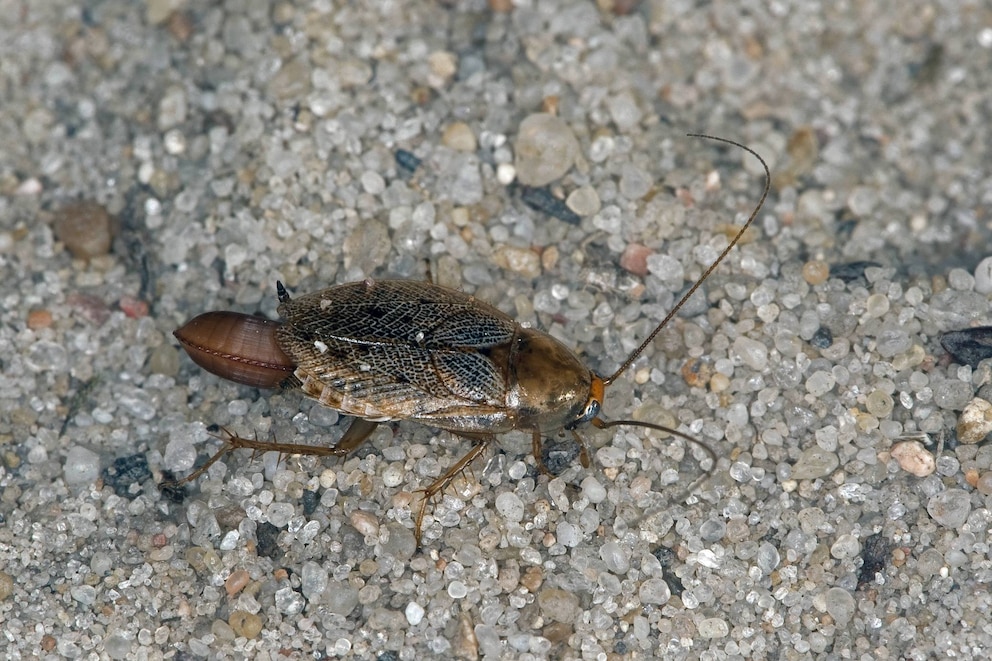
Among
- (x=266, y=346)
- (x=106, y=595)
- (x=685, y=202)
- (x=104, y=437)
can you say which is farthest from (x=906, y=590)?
(x=104, y=437)

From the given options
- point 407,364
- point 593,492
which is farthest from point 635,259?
point 407,364

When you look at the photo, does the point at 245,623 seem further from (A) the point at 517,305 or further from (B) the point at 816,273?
(B) the point at 816,273

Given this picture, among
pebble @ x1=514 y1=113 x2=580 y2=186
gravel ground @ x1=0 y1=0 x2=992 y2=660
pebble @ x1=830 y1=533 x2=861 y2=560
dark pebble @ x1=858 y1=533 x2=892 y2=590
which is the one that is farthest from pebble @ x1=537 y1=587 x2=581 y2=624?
pebble @ x1=514 y1=113 x2=580 y2=186

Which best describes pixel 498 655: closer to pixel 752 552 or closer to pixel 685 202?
pixel 752 552

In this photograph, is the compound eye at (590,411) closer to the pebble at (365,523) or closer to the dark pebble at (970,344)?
the pebble at (365,523)

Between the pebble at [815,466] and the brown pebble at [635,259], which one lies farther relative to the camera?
the brown pebble at [635,259]

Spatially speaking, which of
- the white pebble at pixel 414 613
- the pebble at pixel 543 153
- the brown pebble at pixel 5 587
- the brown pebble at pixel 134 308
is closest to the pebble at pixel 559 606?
the white pebble at pixel 414 613
